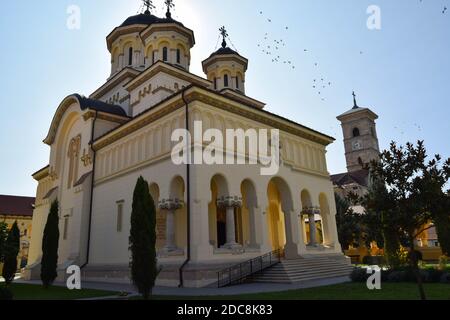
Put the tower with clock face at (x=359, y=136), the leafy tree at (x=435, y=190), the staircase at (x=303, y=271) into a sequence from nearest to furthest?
1. the leafy tree at (x=435, y=190)
2. the staircase at (x=303, y=271)
3. the tower with clock face at (x=359, y=136)

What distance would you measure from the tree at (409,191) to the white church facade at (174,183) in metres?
7.66

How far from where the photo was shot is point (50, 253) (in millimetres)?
17656

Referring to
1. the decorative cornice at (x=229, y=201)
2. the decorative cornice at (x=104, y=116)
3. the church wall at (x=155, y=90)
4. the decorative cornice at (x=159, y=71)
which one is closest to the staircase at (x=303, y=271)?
the decorative cornice at (x=229, y=201)

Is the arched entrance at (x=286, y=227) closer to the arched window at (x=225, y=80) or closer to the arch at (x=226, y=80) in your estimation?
the arch at (x=226, y=80)

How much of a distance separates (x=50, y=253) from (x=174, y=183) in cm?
779

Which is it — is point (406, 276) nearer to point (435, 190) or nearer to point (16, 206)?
point (435, 190)

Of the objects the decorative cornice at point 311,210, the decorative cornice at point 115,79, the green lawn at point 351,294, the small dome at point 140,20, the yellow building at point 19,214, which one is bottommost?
the green lawn at point 351,294

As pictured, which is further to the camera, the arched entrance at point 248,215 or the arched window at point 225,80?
the arched window at point 225,80

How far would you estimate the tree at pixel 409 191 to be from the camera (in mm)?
9352

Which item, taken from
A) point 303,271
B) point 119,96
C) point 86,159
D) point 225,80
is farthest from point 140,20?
point 303,271

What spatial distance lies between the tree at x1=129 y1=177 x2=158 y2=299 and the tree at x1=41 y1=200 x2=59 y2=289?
8.53 m

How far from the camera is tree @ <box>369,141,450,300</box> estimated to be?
935 centimetres

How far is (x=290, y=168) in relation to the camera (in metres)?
20.3
